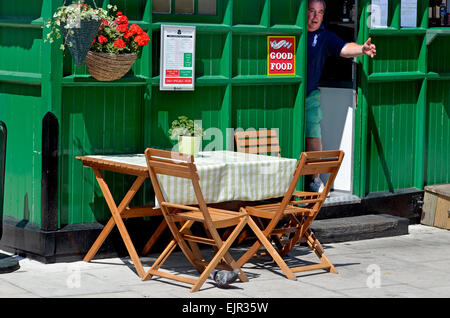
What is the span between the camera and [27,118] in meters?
8.29

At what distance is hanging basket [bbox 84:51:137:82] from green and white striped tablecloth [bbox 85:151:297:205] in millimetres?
671

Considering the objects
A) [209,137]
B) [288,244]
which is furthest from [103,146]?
[288,244]

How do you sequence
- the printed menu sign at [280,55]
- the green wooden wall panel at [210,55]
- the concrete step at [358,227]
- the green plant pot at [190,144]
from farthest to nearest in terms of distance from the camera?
the concrete step at [358,227]
the printed menu sign at [280,55]
the green wooden wall panel at [210,55]
the green plant pot at [190,144]

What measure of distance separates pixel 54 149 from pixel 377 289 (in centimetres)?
281

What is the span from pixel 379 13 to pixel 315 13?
695mm

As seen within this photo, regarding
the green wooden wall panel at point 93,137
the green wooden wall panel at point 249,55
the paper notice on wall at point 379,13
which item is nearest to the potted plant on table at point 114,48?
the green wooden wall panel at point 93,137

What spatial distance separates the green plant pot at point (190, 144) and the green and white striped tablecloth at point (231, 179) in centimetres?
8

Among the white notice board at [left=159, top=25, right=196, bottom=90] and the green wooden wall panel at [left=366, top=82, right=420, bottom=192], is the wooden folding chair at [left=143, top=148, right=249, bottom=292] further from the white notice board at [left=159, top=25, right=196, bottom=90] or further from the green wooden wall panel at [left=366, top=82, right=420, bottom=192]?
the green wooden wall panel at [left=366, top=82, right=420, bottom=192]

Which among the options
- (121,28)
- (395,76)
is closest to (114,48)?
(121,28)

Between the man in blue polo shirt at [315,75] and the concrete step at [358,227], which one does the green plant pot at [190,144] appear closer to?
the concrete step at [358,227]

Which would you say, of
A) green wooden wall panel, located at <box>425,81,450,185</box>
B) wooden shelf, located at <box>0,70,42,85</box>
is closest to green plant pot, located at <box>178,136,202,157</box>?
wooden shelf, located at <box>0,70,42,85</box>

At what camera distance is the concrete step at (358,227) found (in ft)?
30.8

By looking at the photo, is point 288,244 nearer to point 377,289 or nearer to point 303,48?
point 377,289

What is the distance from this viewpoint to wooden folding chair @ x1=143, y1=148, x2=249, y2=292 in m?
7.28
